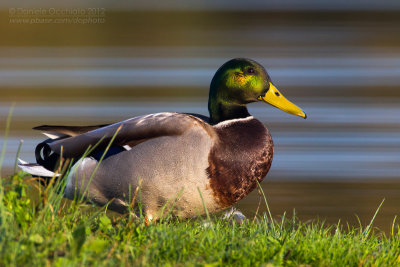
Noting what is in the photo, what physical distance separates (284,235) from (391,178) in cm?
329

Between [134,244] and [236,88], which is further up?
[236,88]

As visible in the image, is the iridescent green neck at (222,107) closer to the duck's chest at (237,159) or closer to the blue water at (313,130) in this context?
the duck's chest at (237,159)

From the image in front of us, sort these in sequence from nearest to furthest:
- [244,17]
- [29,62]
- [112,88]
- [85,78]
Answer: [112,88], [85,78], [29,62], [244,17]

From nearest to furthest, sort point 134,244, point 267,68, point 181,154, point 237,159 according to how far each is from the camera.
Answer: point 134,244, point 181,154, point 237,159, point 267,68

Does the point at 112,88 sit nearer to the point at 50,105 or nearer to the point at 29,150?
the point at 50,105

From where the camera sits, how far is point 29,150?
6535 millimetres

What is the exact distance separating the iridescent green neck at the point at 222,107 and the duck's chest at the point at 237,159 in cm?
7

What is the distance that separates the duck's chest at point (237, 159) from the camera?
12.0 feet

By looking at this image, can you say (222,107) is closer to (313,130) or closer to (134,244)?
(134,244)

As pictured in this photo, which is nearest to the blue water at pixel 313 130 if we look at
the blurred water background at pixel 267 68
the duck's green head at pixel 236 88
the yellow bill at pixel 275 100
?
the blurred water background at pixel 267 68

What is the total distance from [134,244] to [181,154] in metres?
0.92

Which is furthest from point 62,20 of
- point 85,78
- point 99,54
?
point 85,78

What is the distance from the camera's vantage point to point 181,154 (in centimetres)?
364

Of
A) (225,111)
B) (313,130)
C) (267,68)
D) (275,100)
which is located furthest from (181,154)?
(267,68)
